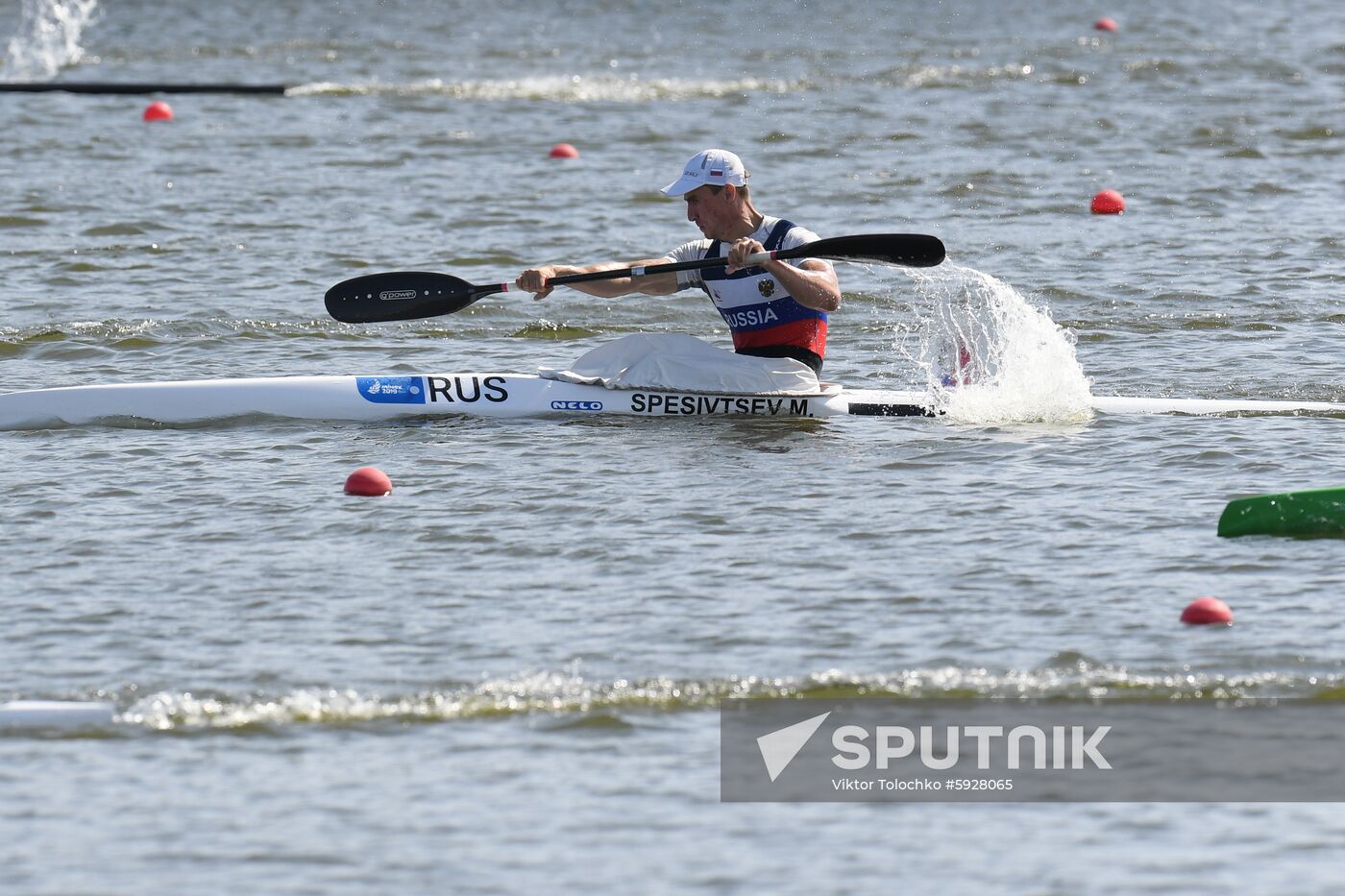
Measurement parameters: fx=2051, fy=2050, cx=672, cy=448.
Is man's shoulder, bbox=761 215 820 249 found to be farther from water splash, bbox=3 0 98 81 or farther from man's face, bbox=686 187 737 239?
water splash, bbox=3 0 98 81

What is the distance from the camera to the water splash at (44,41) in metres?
27.2

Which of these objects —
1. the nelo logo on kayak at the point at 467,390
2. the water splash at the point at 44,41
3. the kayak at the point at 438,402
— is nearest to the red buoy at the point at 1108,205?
the kayak at the point at 438,402

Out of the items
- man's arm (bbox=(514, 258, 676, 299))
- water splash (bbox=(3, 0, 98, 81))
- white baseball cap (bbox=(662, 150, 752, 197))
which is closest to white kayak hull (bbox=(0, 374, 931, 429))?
man's arm (bbox=(514, 258, 676, 299))

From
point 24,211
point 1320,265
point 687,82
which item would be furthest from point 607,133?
point 1320,265

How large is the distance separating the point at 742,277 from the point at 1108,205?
24.7ft

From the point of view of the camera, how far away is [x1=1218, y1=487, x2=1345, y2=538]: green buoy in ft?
26.2

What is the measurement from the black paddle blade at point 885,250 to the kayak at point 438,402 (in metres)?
0.69

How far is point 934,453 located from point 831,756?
368 centimetres

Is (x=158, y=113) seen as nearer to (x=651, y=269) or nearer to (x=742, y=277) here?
(x=651, y=269)

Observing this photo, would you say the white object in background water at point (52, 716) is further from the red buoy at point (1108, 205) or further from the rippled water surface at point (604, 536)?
the red buoy at point (1108, 205)

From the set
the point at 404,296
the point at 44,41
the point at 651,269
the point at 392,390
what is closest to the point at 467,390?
the point at 392,390

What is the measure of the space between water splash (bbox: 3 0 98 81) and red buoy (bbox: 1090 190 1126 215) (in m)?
15.1

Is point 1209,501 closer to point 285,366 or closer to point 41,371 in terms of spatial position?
point 285,366

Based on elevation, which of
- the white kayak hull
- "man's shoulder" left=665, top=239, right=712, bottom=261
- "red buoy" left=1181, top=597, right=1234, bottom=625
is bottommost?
"red buoy" left=1181, top=597, right=1234, bottom=625
